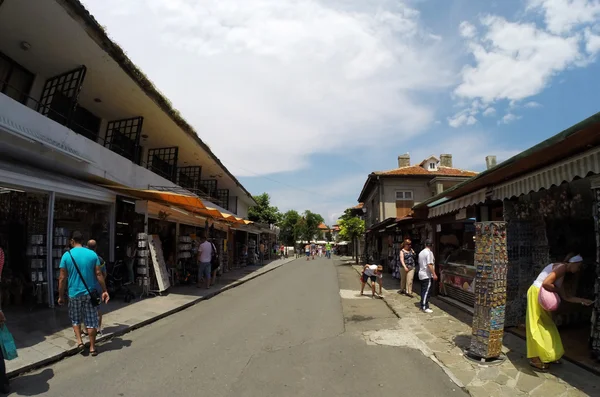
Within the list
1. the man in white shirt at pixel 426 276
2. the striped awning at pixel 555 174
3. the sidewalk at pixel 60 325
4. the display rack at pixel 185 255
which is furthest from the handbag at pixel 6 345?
the display rack at pixel 185 255

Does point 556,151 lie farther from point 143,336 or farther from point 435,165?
point 435,165

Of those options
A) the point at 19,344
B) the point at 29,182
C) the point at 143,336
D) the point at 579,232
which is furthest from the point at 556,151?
the point at 29,182

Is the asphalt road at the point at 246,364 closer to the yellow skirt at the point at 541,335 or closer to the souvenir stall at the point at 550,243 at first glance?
the yellow skirt at the point at 541,335

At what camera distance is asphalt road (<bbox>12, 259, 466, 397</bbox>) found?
419 centimetres

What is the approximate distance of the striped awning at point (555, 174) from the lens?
175 inches

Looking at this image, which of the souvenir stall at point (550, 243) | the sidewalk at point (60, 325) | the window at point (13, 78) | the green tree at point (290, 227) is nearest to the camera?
the sidewalk at point (60, 325)

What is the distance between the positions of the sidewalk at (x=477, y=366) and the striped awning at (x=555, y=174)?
2.44m

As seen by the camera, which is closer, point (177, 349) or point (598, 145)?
point (598, 145)

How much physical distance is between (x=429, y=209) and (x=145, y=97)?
891 cm

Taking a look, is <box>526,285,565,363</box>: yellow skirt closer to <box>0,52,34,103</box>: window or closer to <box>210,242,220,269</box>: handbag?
<box>210,242,220,269</box>: handbag

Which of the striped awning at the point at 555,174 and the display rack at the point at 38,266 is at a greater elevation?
the striped awning at the point at 555,174

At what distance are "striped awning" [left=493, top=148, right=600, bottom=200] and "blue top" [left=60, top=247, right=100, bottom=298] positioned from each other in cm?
667

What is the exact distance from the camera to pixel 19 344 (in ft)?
17.6

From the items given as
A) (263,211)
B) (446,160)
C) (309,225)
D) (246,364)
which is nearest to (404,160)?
(446,160)
